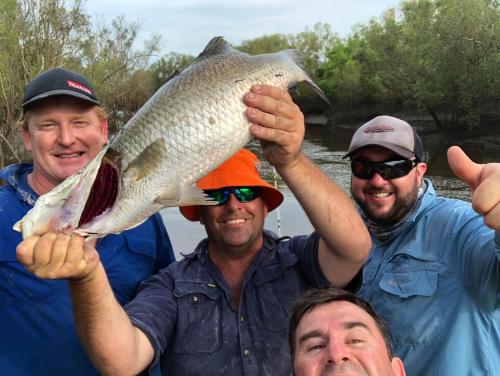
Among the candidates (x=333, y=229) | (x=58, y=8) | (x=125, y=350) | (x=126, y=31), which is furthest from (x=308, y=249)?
(x=126, y=31)

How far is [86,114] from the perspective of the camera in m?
3.41

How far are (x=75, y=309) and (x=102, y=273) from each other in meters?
0.24

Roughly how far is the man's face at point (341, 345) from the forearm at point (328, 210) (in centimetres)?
30

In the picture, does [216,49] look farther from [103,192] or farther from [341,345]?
[341,345]

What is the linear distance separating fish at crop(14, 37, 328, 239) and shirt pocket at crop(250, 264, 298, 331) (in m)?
1.10

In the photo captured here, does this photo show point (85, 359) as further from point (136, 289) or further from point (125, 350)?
point (125, 350)

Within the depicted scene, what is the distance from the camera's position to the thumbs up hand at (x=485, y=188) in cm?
197

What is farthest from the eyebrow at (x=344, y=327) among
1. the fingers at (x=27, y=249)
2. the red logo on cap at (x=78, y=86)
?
the red logo on cap at (x=78, y=86)

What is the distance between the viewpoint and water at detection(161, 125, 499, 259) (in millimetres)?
13211

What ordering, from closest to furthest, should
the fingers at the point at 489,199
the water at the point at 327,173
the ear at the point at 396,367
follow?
1. the fingers at the point at 489,199
2. the ear at the point at 396,367
3. the water at the point at 327,173

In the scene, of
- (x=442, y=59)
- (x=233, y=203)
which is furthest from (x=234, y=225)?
(x=442, y=59)

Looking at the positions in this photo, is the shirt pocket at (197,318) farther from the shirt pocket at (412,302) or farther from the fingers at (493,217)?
the fingers at (493,217)

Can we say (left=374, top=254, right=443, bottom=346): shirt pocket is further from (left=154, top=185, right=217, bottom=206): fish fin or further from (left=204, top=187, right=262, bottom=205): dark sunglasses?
(left=154, top=185, right=217, bottom=206): fish fin

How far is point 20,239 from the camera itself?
304 centimetres
